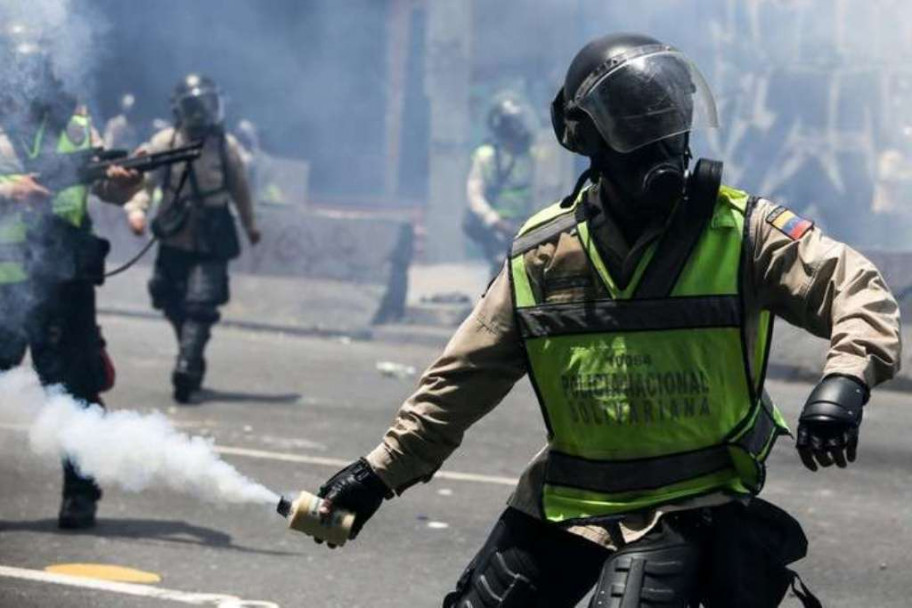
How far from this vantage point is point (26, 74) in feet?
22.4

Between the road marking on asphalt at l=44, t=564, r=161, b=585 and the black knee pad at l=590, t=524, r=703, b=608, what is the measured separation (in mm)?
3027

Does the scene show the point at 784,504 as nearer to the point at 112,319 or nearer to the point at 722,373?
the point at 722,373

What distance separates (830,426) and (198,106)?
24.8ft

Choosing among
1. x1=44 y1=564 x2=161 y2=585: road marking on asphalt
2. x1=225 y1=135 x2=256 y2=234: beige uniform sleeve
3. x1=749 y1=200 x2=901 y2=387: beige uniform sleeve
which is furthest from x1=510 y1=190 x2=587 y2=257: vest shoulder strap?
x1=225 y1=135 x2=256 y2=234: beige uniform sleeve

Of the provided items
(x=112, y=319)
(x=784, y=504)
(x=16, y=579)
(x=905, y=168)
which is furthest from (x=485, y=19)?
(x=16, y=579)

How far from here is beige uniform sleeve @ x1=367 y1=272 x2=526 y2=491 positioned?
3770 millimetres

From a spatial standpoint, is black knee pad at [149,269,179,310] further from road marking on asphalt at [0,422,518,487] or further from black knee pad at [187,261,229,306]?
road marking on asphalt at [0,422,518,487]

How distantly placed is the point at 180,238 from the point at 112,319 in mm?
5078

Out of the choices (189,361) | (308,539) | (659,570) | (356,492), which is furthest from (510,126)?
(659,570)

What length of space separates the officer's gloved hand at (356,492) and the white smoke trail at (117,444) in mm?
665

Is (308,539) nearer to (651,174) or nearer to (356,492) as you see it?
(356,492)

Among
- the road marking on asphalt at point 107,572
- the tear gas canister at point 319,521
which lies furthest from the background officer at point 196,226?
the tear gas canister at point 319,521

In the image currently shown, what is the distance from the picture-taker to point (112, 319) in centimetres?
1526

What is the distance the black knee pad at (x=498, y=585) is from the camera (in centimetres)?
358
